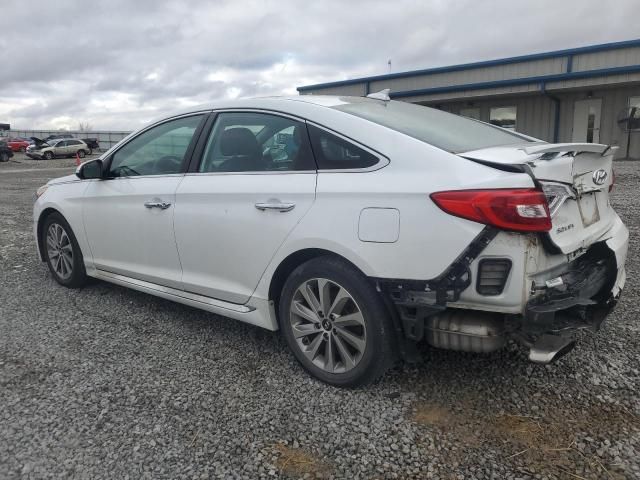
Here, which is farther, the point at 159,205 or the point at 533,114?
the point at 533,114

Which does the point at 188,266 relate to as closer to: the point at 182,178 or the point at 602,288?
the point at 182,178

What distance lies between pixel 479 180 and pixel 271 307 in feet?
4.62

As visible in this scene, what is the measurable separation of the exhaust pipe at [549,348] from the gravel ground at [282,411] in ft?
1.15

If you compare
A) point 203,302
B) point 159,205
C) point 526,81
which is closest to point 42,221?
point 159,205

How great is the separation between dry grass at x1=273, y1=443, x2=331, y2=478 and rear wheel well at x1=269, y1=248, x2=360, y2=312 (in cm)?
92

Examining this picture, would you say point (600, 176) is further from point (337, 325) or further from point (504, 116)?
point (504, 116)

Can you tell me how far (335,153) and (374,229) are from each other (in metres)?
0.53

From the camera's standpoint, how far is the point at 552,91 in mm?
18516

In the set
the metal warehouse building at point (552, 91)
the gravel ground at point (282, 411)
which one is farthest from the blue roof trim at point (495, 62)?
the gravel ground at point (282, 411)

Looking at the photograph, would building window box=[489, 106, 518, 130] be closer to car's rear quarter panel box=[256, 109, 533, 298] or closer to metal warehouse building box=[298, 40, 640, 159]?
metal warehouse building box=[298, 40, 640, 159]

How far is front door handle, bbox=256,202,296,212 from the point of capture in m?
2.82

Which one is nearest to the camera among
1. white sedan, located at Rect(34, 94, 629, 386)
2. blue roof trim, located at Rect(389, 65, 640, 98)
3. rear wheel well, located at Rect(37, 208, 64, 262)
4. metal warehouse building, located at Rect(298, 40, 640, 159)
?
white sedan, located at Rect(34, 94, 629, 386)

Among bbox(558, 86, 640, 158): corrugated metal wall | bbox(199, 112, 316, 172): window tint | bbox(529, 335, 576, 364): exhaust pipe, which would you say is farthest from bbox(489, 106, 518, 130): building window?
bbox(529, 335, 576, 364): exhaust pipe

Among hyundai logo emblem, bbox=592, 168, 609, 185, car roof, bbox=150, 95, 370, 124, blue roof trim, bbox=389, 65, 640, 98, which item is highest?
blue roof trim, bbox=389, 65, 640, 98
